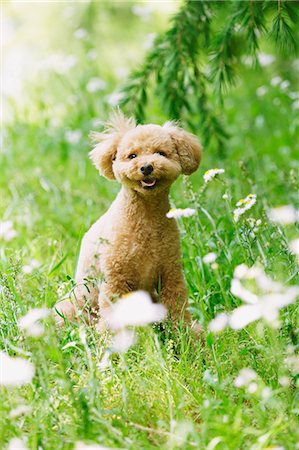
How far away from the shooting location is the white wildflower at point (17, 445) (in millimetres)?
2215

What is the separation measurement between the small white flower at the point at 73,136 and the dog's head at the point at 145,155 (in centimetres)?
276

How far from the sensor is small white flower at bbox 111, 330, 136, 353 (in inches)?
103

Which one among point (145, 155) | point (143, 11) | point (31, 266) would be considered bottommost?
point (31, 266)

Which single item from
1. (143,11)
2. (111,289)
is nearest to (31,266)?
(111,289)

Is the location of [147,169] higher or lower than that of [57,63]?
lower

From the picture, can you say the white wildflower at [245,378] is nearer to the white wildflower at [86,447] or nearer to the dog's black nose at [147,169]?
the white wildflower at [86,447]

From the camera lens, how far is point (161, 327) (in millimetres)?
3211

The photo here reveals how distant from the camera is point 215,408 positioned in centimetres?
242

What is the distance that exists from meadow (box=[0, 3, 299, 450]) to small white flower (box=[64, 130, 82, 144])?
17mm

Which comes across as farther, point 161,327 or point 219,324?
point 161,327

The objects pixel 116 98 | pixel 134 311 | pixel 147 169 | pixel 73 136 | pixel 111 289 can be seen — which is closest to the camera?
pixel 134 311

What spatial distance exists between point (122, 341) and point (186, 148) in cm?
85

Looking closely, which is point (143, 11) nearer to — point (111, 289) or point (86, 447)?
point (111, 289)

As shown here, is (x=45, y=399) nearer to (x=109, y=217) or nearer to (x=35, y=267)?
(x=109, y=217)
